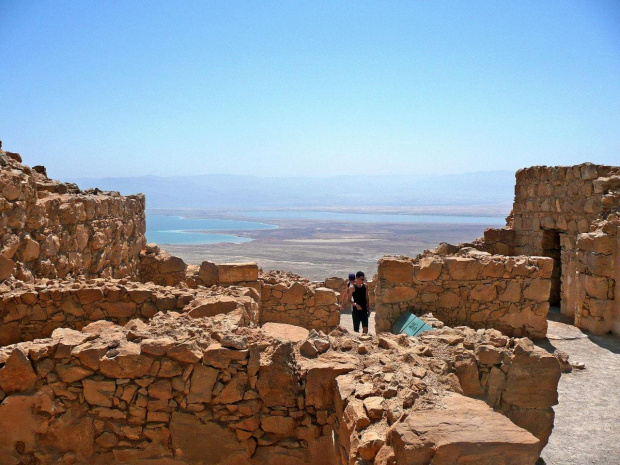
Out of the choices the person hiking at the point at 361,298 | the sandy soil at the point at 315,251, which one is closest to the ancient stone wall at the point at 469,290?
the person hiking at the point at 361,298

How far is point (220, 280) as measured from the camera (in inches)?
332

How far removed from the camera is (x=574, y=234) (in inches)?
432

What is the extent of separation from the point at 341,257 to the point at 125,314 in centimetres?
2472

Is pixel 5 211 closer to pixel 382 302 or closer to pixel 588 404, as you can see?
pixel 382 302

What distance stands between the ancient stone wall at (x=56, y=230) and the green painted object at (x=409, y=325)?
5302 mm

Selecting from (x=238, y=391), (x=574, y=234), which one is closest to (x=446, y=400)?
(x=238, y=391)

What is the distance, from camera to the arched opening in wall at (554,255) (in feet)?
39.7

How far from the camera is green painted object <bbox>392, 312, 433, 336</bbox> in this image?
21.4ft

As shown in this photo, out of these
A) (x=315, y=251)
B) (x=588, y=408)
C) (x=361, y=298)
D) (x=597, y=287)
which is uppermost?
(x=597, y=287)

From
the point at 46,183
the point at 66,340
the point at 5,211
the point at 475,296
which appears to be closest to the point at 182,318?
the point at 66,340

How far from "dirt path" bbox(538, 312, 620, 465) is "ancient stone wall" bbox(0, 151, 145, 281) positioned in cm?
689

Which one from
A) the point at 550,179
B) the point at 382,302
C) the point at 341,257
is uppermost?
the point at 550,179

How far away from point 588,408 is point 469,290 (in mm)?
2408

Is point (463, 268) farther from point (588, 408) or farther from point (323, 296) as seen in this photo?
point (323, 296)
